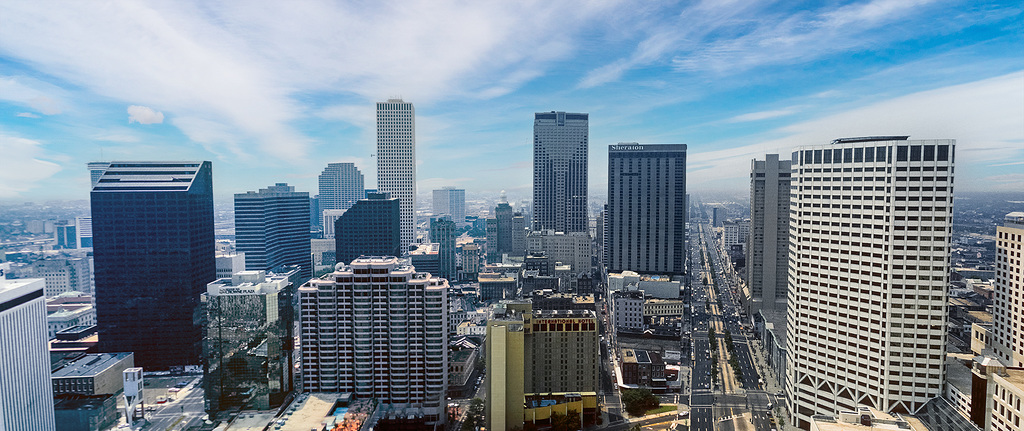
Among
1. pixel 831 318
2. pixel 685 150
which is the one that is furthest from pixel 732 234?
pixel 831 318

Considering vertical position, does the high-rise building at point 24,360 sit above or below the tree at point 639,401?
above

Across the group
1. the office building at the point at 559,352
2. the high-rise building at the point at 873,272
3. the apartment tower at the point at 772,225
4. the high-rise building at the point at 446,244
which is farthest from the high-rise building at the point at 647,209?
the high-rise building at the point at 873,272

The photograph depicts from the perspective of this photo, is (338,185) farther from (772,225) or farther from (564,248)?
(772,225)

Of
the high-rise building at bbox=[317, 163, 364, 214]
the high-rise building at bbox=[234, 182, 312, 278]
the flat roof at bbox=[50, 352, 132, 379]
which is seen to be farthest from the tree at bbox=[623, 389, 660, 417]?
the high-rise building at bbox=[317, 163, 364, 214]

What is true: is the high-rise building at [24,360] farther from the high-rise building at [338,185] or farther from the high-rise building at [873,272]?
the high-rise building at [338,185]

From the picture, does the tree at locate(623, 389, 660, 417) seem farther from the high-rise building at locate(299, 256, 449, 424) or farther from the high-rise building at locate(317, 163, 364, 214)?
the high-rise building at locate(317, 163, 364, 214)

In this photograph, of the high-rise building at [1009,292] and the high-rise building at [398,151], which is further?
the high-rise building at [398,151]
